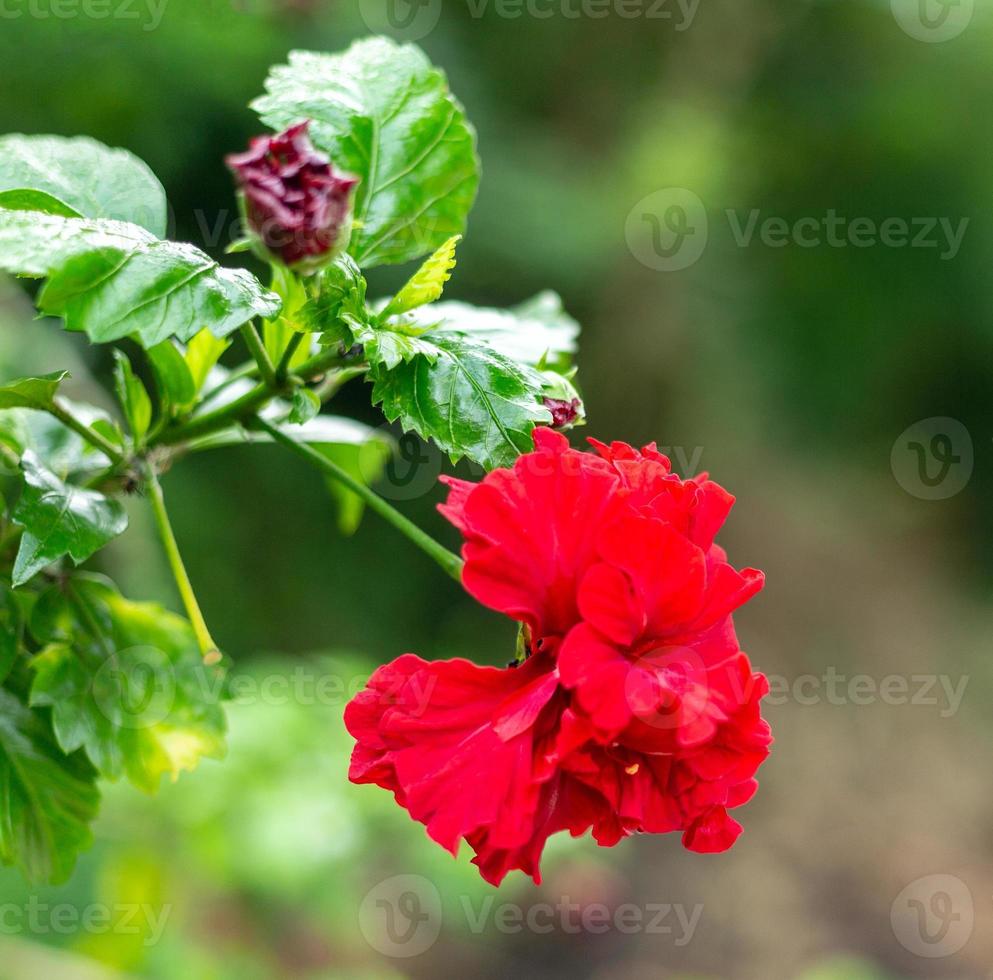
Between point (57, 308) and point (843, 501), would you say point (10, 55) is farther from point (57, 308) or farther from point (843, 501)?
point (843, 501)

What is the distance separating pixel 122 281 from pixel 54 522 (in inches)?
7.5

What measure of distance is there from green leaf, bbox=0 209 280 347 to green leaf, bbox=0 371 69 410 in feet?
0.34

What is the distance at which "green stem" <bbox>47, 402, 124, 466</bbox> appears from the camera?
32.2 inches

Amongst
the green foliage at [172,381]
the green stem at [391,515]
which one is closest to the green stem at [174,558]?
the green foliage at [172,381]

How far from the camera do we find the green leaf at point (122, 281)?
2.17ft

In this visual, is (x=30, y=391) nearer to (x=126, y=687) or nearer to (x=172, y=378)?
(x=172, y=378)

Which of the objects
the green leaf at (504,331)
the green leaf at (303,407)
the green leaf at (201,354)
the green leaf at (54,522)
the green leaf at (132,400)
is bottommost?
the green leaf at (54,522)

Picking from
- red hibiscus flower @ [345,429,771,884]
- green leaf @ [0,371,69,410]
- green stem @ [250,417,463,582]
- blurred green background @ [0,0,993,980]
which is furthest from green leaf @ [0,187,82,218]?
blurred green background @ [0,0,993,980]

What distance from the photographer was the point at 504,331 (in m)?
0.91

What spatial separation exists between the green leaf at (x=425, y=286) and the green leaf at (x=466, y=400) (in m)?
0.05

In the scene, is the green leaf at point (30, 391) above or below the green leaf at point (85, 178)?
below

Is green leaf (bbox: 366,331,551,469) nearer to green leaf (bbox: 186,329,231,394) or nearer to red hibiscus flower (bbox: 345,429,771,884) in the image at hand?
red hibiscus flower (bbox: 345,429,771,884)

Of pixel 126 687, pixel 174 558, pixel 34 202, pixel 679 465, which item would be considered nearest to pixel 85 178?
pixel 34 202

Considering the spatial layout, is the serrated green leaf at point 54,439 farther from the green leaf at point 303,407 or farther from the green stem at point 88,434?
the green leaf at point 303,407
